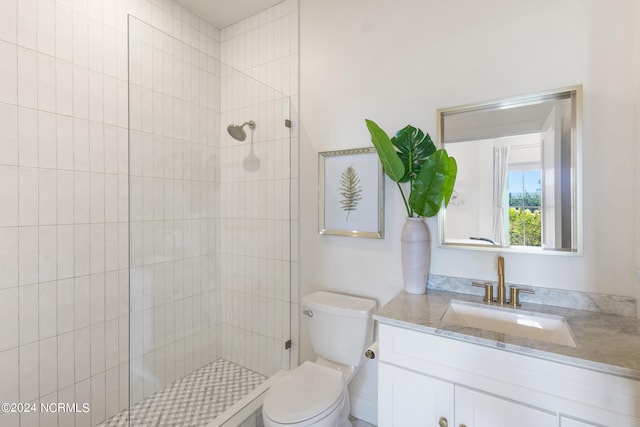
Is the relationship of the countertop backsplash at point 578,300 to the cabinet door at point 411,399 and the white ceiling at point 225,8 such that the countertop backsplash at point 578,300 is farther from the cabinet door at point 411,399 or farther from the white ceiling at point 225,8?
the white ceiling at point 225,8

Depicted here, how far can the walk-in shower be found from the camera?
60.6 inches

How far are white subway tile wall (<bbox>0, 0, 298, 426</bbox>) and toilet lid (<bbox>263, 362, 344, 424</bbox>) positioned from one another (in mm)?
575

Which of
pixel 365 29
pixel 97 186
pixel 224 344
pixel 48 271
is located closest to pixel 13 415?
pixel 48 271

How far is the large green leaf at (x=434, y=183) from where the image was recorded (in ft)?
4.21

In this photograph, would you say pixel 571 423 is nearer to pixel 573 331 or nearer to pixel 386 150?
pixel 573 331

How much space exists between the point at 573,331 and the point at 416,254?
2.05 ft

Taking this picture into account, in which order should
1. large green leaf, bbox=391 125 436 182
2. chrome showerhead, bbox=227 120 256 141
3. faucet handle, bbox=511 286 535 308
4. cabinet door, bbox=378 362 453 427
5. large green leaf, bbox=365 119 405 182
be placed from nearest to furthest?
cabinet door, bbox=378 362 453 427 → faucet handle, bbox=511 286 535 308 → large green leaf, bbox=365 119 405 182 → large green leaf, bbox=391 125 436 182 → chrome showerhead, bbox=227 120 256 141

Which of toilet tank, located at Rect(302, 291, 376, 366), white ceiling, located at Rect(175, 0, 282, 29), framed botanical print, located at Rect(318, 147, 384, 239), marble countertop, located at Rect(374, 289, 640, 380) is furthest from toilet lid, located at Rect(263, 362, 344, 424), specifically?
white ceiling, located at Rect(175, 0, 282, 29)

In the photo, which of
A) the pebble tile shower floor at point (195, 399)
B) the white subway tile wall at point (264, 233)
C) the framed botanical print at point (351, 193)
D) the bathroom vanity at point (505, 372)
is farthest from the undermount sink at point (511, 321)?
the pebble tile shower floor at point (195, 399)

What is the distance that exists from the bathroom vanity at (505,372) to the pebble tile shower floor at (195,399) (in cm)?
102

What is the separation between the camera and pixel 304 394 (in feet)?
4.38

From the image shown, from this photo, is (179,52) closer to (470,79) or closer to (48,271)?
(48,271)

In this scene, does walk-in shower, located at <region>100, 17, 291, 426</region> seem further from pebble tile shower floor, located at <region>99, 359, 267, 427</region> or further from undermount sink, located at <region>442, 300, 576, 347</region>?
undermount sink, located at <region>442, 300, 576, 347</region>

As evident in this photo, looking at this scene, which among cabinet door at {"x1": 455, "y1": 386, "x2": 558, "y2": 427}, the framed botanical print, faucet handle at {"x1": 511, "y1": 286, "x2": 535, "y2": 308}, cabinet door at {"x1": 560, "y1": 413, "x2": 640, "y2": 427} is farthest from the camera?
the framed botanical print
